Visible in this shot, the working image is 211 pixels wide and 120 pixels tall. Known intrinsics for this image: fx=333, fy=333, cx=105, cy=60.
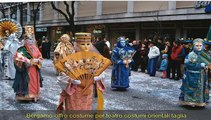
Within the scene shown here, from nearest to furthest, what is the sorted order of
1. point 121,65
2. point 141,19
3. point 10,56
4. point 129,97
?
1. point 129,97
2. point 121,65
3. point 10,56
4. point 141,19

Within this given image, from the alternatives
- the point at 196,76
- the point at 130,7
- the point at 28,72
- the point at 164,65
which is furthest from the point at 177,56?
the point at 130,7

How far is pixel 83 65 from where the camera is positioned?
4.64 meters

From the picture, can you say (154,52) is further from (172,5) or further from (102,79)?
(102,79)

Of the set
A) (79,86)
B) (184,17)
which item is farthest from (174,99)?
(184,17)

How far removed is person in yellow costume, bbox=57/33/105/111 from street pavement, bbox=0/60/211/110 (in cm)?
270

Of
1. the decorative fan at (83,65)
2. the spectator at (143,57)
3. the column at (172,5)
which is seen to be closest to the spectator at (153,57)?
the spectator at (143,57)

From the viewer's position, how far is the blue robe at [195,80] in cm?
789

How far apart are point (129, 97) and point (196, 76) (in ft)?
6.80

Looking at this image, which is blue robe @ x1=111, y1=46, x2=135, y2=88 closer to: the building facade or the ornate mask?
the ornate mask

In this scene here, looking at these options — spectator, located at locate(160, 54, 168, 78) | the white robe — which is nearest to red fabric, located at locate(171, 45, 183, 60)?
spectator, located at locate(160, 54, 168, 78)

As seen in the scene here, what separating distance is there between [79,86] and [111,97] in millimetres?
4405

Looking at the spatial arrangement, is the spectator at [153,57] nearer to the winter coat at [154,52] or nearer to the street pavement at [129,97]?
the winter coat at [154,52]

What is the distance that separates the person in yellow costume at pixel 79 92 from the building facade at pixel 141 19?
14.1 meters

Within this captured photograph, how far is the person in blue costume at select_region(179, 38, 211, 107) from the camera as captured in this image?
25.8 ft
